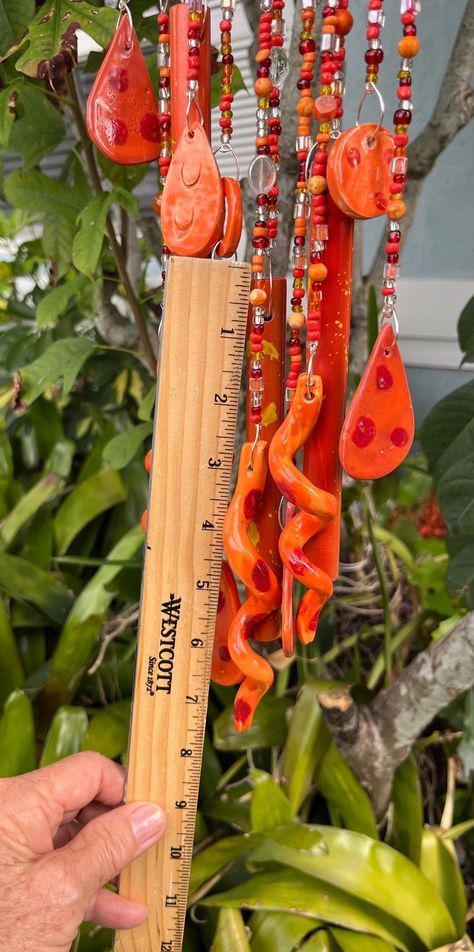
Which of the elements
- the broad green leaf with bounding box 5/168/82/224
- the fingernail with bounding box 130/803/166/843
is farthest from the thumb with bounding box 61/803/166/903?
the broad green leaf with bounding box 5/168/82/224

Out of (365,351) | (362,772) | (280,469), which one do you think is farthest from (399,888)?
(365,351)

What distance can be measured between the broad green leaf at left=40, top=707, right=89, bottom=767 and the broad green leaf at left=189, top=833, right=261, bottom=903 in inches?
6.9

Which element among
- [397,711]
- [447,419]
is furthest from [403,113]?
[397,711]

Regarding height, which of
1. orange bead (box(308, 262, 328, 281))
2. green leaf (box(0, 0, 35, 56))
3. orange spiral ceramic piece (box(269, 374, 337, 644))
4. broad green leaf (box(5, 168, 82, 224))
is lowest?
orange spiral ceramic piece (box(269, 374, 337, 644))

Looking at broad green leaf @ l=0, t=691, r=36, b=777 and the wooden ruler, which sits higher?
the wooden ruler

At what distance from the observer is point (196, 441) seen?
0.46m

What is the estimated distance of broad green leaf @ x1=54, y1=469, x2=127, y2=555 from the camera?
1.16 metres

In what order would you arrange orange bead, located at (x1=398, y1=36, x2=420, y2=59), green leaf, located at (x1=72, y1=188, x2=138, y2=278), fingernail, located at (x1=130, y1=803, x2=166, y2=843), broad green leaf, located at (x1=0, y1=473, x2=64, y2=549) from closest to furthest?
orange bead, located at (x1=398, y1=36, x2=420, y2=59)
fingernail, located at (x1=130, y1=803, x2=166, y2=843)
green leaf, located at (x1=72, y1=188, x2=138, y2=278)
broad green leaf, located at (x1=0, y1=473, x2=64, y2=549)

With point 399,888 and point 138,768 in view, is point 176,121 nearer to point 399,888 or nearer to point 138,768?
point 138,768

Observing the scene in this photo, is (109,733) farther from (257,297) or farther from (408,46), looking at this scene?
(408,46)

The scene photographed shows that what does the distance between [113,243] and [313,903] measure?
27.8 inches

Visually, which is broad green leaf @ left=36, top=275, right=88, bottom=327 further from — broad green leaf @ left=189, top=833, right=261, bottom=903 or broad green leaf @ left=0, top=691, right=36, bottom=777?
broad green leaf @ left=189, top=833, right=261, bottom=903

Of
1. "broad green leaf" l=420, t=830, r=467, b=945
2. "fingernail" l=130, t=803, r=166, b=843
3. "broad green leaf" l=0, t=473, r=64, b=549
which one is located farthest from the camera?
"broad green leaf" l=0, t=473, r=64, b=549

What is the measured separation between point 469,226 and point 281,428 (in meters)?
0.71
